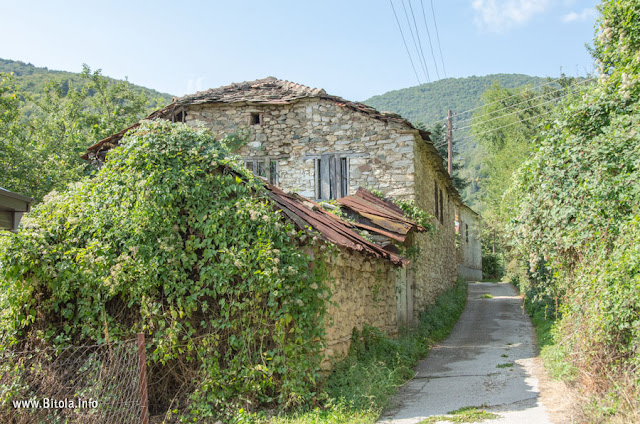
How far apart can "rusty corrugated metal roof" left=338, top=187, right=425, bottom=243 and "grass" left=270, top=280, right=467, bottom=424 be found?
219 centimetres

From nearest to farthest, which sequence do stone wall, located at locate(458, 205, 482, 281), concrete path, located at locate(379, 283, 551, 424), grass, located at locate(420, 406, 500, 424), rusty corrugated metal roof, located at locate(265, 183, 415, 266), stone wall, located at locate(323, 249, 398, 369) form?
grass, located at locate(420, 406, 500, 424) < concrete path, located at locate(379, 283, 551, 424) < rusty corrugated metal roof, located at locate(265, 183, 415, 266) < stone wall, located at locate(323, 249, 398, 369) < stone wall, located at locate(458, 205, 482, 281)

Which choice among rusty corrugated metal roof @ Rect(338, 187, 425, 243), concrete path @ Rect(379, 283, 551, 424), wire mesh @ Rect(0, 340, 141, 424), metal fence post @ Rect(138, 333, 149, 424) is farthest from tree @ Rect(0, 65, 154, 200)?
metal fence post @ Rect(138, 333, 149, 424)

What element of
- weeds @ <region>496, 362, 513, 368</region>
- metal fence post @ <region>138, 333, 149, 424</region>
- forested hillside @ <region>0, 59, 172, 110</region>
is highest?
forested hillside @ <region>0, 59, 172, 110</region>

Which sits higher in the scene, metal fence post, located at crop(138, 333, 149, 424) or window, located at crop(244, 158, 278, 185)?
window, located at crop(244, 158, 278, 185)

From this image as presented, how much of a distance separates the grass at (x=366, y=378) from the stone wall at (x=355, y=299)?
26cm

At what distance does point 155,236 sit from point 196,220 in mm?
555

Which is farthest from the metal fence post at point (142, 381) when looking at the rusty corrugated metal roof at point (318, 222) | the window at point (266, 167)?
the window at point (266, 167)

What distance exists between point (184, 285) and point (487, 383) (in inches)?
194

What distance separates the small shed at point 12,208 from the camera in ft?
21.0

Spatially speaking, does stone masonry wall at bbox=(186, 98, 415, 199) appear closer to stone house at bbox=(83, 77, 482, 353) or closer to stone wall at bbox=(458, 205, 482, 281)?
stone house at bbox=(83, 77, 482, 353)

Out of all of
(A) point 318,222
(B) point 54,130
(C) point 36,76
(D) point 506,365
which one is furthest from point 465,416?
(C) point 36,76

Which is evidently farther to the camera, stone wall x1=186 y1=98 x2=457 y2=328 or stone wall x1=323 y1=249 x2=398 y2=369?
stone wall x1=186 y1=98 x2=457 y2=328

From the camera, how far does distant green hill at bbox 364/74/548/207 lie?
75.7 metres

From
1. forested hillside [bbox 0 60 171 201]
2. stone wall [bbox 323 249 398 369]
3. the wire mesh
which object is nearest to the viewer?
the wire mesh
